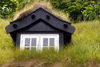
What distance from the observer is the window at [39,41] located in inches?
224

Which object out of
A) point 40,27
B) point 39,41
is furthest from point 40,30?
point 39,41

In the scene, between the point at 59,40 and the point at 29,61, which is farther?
the point at 59,40

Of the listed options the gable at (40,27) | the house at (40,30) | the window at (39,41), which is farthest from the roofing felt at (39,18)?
the window at (39,41)

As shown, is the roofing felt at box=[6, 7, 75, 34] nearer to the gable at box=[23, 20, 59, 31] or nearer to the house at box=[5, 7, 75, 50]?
the house at box=[5, 7, 75, 50]

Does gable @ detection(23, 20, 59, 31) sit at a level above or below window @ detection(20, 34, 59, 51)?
above

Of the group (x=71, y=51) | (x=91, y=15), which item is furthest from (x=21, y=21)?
(x=91, y=15)

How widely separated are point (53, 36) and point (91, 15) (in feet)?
15.0

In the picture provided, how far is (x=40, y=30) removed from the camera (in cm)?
572

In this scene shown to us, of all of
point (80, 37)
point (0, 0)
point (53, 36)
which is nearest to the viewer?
point (53, 36)

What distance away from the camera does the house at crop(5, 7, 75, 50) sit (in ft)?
18.7

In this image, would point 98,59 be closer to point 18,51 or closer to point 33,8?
point 18,51

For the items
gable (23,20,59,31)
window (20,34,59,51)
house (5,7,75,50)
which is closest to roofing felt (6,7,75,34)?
house (5,7,75,50)

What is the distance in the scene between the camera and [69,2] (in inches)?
536

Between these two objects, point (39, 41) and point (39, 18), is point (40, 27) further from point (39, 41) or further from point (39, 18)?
point (39, 41)
